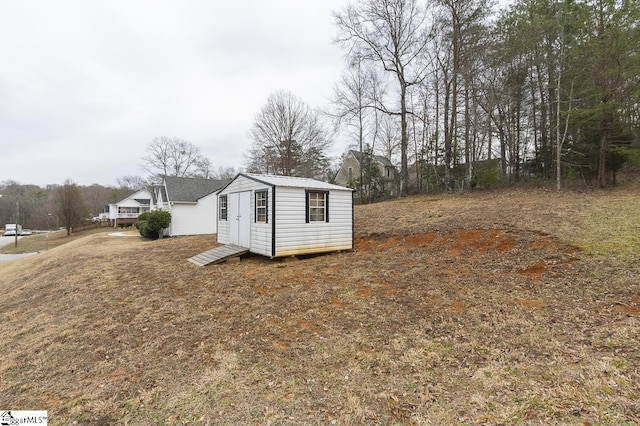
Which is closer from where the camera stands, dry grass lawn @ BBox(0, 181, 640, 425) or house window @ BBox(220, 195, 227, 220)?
dry grass lawn @ BBox(0, 181, 640, 425)

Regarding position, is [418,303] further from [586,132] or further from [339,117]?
[339,117]

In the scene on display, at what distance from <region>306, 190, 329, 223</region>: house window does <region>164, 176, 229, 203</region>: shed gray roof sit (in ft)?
43.9

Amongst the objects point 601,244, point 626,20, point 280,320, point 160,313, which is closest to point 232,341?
point 280,320

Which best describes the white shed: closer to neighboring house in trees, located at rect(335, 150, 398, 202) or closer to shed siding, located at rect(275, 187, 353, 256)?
shed siding, located at rect(275, 187, 353, 256)

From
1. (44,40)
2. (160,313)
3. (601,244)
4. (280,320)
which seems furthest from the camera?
(44,40)

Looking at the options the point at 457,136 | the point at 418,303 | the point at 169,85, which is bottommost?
the point at 418,303

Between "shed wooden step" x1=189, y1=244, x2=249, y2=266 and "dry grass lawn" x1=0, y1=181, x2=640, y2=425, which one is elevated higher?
"shed wooden step" x1=189, y1=244, x2=249, y2=266

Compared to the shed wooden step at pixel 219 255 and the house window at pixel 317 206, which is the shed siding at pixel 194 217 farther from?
the house window at pixel 317 206

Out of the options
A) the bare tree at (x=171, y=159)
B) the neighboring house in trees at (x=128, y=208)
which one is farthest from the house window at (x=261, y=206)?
the neighboring house in trees at (x=128, y=208)

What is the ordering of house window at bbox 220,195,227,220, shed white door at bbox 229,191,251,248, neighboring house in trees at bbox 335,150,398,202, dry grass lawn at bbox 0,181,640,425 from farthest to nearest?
1. neighboring house in trees at bbox 335,150,398,202
2. house window at bbox 220,195,227,220
3. shed white door at bbox 229,191,251,248
4. dry grass lawn at bbox 0,181,640,425

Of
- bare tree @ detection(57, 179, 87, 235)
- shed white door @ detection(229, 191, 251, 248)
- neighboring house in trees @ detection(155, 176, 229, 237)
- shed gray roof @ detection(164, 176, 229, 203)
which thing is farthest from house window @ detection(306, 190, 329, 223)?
bare tree @ detection(57, 179, 87, 235)

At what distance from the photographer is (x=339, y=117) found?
68.7 feet

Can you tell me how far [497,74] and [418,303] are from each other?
16581 mm

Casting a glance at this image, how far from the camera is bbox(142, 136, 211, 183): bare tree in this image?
114ft
